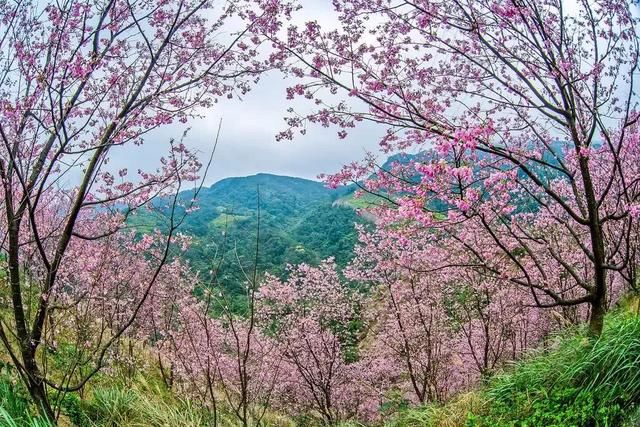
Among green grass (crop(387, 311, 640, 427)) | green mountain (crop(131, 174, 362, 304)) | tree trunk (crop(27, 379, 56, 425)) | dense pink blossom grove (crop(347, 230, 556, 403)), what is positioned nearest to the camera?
green grass (crop(387, 311, 640, 427))

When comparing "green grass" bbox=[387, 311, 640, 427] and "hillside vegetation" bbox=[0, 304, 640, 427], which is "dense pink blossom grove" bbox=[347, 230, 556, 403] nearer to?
"hillside vegetation" bbox=[0, 304, 640, 427]

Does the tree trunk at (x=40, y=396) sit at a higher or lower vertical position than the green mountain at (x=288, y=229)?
lower

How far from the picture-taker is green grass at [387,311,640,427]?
368 centimetres

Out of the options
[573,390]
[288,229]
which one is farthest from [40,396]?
[288,229]

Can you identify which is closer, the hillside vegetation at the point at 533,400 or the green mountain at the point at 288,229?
the hillside vegetation at the point at 533,400

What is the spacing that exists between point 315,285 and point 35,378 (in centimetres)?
981

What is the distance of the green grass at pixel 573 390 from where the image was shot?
12.1ft

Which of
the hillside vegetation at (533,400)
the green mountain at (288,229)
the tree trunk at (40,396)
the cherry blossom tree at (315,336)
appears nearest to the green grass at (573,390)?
the hillside vegetation at (533,400)

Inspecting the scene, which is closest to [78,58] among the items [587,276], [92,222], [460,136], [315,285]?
[460,136]

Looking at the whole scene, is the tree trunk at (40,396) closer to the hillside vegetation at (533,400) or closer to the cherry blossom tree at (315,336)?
the hillside vegetation at (533,400)

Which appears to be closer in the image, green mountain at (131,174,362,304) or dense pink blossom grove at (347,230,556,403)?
dense pink blossom grove at (347,230,556,403)

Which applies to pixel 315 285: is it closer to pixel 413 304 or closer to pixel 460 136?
pixel 413 304

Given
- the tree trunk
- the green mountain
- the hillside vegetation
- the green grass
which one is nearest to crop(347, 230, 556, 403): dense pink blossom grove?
the hillside vegetation

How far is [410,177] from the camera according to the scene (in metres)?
6.07
